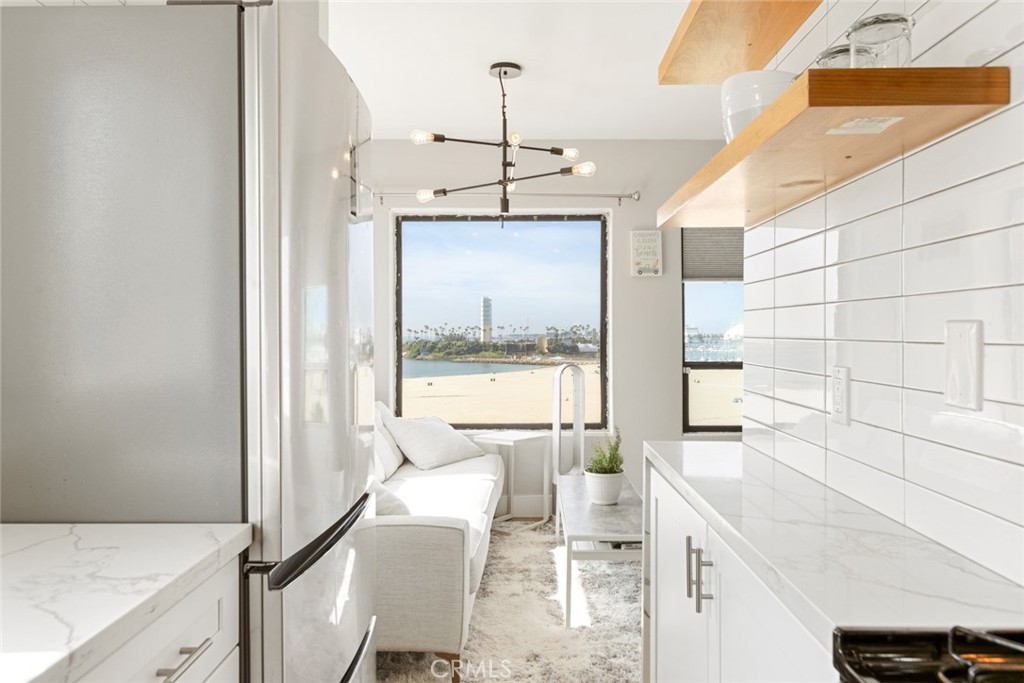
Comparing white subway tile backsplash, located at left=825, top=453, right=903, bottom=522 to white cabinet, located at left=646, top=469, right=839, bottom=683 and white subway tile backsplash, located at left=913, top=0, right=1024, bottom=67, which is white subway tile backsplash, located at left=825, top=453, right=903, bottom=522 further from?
white subway tile backsplash, located at left=913, top=0, right=1024, bottom=67

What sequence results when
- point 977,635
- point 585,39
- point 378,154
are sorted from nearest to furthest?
point 977,635, point 585,39, point 378,154

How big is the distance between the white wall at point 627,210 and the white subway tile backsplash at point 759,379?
2.74m

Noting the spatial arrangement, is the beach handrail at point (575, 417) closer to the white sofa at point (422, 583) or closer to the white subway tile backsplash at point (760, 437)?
the white sofa at point (422, 583)

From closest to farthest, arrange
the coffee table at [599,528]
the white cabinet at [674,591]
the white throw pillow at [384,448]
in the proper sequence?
the white cabinet at [674,591] < the coffee table at [599,528] < the white throw pillow at [384,448]

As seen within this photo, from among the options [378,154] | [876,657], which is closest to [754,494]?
[876,657]

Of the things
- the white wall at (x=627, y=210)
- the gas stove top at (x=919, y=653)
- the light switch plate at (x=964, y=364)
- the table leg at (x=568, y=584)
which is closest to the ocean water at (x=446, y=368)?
the white wall at (x=627, y=210)

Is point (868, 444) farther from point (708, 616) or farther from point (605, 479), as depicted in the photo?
point (605, 479)

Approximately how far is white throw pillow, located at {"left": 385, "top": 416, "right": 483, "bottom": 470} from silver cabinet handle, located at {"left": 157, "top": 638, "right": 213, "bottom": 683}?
124 inches

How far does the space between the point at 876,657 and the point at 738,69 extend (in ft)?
5.16

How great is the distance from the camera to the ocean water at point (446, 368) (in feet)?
16.2

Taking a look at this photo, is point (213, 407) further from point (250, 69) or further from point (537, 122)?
point (537, 122)

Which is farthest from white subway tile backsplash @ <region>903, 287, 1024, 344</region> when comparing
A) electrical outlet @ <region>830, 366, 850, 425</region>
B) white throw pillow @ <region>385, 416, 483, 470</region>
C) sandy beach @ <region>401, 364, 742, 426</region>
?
sandy beach @ <region>401, 364, 742, 426</region>

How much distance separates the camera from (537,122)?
14.0 feet

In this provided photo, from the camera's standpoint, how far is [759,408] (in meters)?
1.83
